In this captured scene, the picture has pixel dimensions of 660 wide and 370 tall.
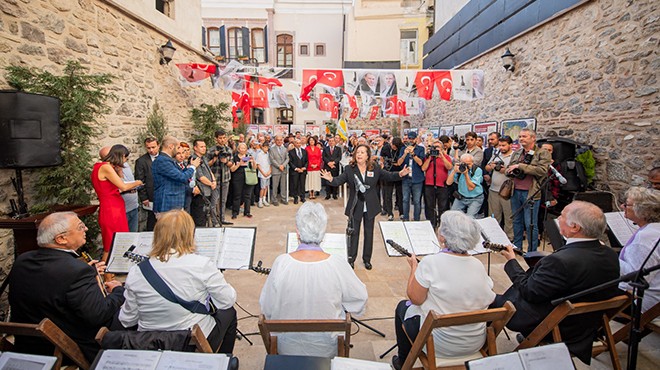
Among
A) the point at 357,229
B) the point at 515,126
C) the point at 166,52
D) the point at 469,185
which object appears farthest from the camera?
the point at 515,126

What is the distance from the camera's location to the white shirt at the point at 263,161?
26.9ft

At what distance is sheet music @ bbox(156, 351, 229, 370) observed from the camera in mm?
1616

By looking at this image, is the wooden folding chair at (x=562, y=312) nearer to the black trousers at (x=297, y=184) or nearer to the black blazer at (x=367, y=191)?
the black blazer at (x=367, y=191)

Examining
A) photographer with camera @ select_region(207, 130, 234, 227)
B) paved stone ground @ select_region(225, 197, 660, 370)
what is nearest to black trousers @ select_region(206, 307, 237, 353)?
paved stone ground @ select_region(225, 197, 660, 370)

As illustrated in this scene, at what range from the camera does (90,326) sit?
2.13m

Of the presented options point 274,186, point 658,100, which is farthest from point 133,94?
point 658,100

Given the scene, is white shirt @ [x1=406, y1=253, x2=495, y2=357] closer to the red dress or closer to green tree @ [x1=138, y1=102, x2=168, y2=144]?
the red dress

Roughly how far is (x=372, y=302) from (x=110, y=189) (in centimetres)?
→ 340

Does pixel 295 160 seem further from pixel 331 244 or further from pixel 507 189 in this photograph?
pixel 331 244

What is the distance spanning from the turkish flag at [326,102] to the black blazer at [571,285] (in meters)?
8.57

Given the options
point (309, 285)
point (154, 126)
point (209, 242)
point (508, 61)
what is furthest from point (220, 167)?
point (508, 61)

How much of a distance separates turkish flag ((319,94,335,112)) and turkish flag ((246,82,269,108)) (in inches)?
67.2

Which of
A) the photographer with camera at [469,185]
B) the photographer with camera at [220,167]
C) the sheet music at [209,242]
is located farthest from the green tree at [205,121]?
the sheet music at [209,242]

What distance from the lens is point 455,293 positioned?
2012 millimetres
